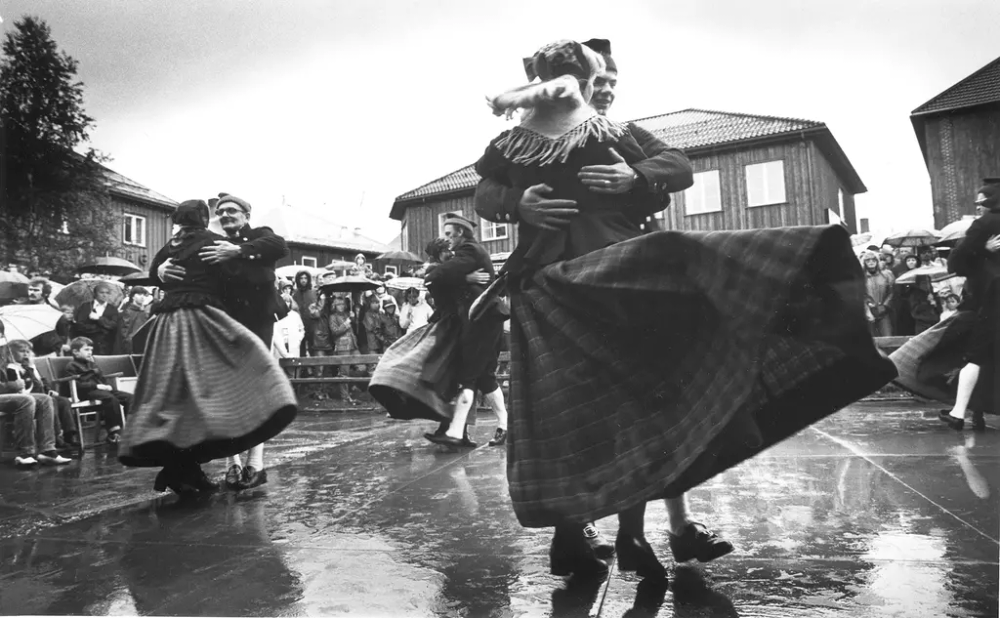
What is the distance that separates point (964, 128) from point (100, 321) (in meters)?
8.65

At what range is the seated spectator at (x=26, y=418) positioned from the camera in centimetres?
592

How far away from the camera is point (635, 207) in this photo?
2719 mm

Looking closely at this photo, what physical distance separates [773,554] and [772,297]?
1.09m

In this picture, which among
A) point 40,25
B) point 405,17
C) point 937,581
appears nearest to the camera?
point 937,581

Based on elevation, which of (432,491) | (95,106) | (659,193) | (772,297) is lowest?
(432,491)

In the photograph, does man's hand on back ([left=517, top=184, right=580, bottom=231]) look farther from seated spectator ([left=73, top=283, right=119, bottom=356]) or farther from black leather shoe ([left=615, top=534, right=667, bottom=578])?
seated spectator ([left=73, top=283, right=119, bottom=356])

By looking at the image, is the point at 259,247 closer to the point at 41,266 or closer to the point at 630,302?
the point at 41,266

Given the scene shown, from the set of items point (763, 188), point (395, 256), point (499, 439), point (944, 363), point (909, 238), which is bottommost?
point (499, 439)

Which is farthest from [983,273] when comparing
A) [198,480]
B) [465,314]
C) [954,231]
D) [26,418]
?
[26,418]

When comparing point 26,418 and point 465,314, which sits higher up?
point 465,314

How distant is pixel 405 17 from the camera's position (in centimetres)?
318

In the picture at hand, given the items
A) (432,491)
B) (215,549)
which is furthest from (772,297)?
(432,491)

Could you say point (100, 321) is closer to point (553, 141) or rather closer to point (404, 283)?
point (404, 283)

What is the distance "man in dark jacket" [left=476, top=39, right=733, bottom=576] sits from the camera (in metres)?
2.45
